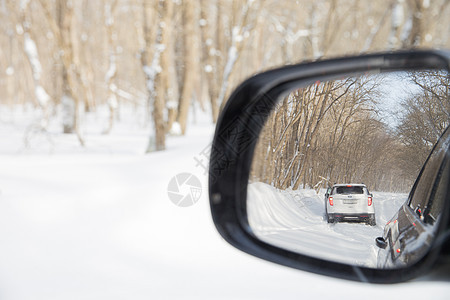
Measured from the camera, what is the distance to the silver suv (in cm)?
99

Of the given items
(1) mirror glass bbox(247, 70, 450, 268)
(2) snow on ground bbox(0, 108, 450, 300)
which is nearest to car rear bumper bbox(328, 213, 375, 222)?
(1) mirror glass bbox(247, 70, 450, 268)

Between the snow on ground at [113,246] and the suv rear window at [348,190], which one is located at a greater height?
the suv rear window at [348,190]

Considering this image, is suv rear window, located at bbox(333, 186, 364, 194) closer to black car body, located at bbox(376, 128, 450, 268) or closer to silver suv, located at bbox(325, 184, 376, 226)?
silver suv, located at bbox(325, 184, 376, 226)

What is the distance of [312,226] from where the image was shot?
44.8 inches

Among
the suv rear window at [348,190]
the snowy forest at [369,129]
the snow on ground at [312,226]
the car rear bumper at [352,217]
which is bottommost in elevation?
the snow on ground at [312,226]

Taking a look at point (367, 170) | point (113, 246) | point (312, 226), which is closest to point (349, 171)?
point (367, 170)

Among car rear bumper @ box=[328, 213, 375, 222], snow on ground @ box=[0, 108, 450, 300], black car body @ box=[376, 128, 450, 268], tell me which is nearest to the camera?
black car body @ box=[376, 128, 450, 268]

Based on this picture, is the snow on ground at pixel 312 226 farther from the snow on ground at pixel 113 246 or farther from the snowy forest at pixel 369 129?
the snow on ground at pixel 113 246

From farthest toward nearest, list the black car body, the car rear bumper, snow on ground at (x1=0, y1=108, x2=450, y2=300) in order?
snow on ground at (x1=0, y1=108, x2=450, y2=300) → the car rear bumper → the black car body

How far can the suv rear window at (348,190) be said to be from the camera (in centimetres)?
100

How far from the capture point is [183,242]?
271 centimetres

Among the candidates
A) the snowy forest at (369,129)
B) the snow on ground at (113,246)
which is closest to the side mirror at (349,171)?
the snowy forest at (369,129)

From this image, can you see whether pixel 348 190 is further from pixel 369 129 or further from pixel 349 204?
pixel 369 129

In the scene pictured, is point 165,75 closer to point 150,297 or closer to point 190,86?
point 190,86
